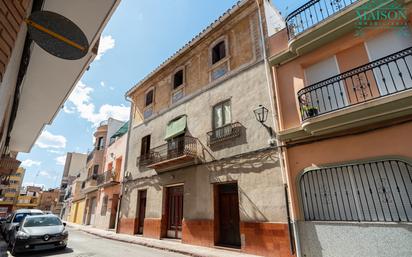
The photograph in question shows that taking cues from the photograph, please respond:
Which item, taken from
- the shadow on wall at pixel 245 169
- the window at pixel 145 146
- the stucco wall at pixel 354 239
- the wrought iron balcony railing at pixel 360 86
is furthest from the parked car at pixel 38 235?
the wrought iron balcony railing at pixel 360 86

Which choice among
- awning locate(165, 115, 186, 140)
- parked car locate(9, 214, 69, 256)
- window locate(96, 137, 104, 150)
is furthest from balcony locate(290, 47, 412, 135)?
window locate(96, 137, 104, 150)

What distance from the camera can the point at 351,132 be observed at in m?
6.64

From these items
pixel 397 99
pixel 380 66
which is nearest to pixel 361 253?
pixel 397 99

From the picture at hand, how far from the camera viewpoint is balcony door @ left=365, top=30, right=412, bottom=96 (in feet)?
20.0

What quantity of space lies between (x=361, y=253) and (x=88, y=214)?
2509 centimetres

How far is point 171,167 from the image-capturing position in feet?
39.8

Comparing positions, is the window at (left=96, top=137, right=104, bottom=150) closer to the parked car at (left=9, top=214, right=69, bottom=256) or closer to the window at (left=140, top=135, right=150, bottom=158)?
the window at (left=140, top=135, right=150, bottom=158)

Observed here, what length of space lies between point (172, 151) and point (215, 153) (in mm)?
2927

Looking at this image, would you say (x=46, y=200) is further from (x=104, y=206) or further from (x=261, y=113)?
(x=261, y=113)

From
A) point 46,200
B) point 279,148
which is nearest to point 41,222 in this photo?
point 279,148

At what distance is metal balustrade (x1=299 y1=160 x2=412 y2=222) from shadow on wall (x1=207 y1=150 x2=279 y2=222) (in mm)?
1418

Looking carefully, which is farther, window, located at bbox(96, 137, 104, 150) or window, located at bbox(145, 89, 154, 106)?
window, located at bbox(96, 137, 104, 150)

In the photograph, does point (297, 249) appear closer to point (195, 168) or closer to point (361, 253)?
point (361, 253)

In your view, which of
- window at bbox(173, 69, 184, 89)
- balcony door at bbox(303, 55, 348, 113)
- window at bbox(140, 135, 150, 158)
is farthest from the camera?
window at bbox(140, 135, 150, 158)
